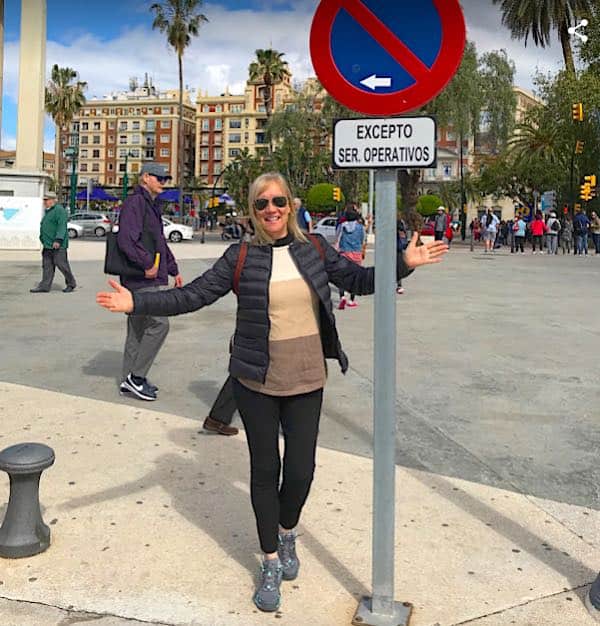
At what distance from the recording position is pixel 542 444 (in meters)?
5.38

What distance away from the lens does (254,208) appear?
326 centimetres

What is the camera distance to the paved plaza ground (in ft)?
10.6

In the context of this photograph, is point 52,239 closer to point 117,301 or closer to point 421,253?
point 117,301

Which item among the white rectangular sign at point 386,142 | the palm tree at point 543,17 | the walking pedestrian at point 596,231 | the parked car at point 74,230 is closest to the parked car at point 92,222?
the parked car at point 74,230

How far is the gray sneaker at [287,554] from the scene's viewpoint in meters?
3.37

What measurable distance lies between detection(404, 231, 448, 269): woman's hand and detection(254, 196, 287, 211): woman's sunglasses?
1.85 feet

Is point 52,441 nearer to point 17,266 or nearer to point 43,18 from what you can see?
point 17,266

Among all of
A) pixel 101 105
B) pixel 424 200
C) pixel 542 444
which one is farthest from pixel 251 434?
pixel 101 105

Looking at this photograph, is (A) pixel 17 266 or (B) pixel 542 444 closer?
(B) pixel 542 444

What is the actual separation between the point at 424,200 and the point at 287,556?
69.3 metres

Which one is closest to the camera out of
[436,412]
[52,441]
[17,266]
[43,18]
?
[52,441]

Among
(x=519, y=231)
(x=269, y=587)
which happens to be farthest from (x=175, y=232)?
(x=269, y=587)

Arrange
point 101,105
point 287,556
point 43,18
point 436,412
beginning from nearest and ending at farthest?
point 287,556, point 436,412, point 43,18, point 101,105

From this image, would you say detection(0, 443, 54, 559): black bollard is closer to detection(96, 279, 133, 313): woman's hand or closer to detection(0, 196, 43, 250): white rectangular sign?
detection(96, 279, 133, 313): woman's hand
